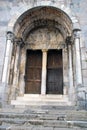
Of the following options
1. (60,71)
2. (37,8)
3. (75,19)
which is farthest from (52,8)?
(60,71)

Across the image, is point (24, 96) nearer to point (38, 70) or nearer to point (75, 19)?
point (38, 70)

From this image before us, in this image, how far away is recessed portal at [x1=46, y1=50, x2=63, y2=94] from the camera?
8.18m

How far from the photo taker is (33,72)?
8500 millimetres

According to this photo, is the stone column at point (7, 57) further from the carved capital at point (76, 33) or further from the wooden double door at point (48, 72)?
the carved capital at point (76, 33)

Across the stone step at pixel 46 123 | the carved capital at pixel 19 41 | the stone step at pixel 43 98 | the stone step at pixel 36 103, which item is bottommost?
the stone step at pixel 46 123

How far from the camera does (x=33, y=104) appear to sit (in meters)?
7.11

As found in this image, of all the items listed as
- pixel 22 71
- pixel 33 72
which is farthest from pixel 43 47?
pixel 22 71

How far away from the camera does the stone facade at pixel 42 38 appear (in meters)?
6.98

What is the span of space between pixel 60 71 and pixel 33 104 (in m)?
2.22

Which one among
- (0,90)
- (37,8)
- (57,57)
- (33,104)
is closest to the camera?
(0,90)

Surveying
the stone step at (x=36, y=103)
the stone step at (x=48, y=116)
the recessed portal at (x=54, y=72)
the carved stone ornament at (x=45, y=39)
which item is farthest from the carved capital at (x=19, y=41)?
the stone step at (x=48, y=116)

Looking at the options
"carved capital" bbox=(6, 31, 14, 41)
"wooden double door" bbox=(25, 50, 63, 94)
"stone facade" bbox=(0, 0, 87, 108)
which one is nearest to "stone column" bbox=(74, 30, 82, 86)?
"stone facade" bbox=(0, 0, 87, 108)

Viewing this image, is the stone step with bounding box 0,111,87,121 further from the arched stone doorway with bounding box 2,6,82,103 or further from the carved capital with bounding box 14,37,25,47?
the carved capital with bounding box 14,37,25,47

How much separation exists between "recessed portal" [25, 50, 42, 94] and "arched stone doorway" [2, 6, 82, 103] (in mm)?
47
